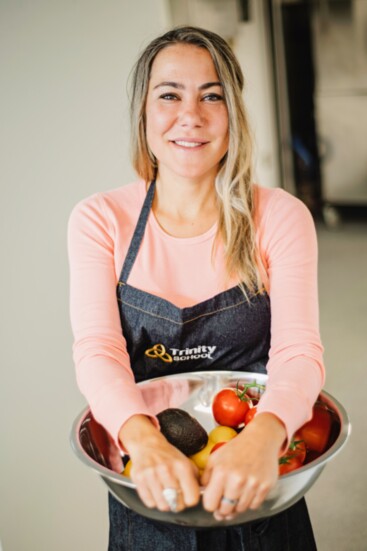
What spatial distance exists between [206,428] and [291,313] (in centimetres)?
22

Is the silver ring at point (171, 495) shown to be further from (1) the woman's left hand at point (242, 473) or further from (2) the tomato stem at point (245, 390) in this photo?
(2) the tomato stem at point (245, 390)

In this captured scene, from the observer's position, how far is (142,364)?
120 centimetres

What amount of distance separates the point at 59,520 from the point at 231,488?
0.80 metres

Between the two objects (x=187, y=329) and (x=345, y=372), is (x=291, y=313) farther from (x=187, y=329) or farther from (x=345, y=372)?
(x=345, y=372)

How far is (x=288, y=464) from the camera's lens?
922 mm

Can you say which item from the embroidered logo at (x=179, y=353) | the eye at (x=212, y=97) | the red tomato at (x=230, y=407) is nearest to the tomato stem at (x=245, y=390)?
the red tomato at (x=230, y=407)

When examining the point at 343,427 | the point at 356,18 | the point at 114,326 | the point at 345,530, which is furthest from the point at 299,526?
the point at 356,18

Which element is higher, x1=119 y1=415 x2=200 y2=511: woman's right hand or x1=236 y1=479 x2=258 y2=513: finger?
x1=119 y1=415 x2=200 y2=511: woman's right hand

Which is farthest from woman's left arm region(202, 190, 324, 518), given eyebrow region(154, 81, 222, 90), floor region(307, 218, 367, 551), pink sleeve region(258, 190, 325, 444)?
floor region(307, 218, 367, 551)

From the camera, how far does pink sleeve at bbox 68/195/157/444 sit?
0.96m

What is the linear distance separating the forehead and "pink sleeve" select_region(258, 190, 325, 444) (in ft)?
0.80

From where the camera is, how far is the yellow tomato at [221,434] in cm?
99

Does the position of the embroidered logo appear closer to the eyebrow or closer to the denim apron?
the denim apron

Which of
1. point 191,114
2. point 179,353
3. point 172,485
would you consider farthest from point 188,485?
point 191,114
